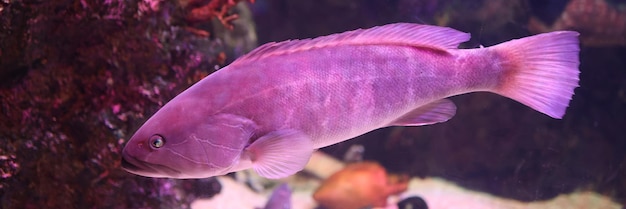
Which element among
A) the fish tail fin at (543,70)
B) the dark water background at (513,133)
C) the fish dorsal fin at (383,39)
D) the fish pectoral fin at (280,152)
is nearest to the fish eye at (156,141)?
the fish pectoral fin at (280,152)

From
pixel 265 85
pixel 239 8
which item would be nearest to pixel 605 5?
pixel 239 8

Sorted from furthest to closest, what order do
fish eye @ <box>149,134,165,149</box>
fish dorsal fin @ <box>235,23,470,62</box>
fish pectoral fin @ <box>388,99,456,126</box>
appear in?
fish pectoral fin @ <box>388,99,456,126</box>, fish dorsal fin @ <box>235,23,470,62</box>, fish eye @ <box>149,134,165,149</box>

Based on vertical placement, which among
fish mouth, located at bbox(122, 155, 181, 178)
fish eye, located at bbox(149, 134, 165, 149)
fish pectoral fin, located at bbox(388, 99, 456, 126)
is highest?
fish eye, located at bbox(149, 134, 165, 149)

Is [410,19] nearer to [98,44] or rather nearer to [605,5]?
[605,5]

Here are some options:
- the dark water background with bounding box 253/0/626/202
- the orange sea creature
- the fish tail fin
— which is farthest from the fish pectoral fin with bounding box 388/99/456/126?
the orange sea creature

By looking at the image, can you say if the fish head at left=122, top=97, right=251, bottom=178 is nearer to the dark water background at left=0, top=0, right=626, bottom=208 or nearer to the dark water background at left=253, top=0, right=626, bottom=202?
the dark water background at left=0, top=0, right=626, bottom=208

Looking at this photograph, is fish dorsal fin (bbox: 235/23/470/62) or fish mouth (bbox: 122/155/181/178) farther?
fish dorsal fin (bbox: 235/23/470/62)
